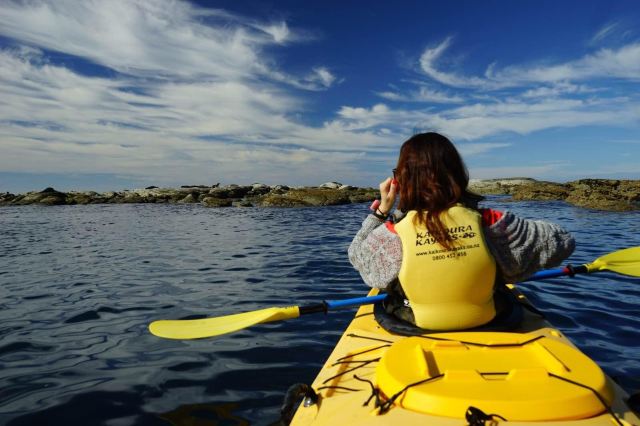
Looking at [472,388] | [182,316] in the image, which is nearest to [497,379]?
[472,388]

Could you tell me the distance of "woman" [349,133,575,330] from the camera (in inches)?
117

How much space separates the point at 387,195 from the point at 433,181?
47cm

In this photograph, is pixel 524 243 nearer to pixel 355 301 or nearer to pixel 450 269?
pixel 450 269

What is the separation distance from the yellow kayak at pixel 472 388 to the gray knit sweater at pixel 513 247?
50 cm

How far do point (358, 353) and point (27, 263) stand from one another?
34.8 feet

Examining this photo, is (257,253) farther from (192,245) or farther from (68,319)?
(68,319)

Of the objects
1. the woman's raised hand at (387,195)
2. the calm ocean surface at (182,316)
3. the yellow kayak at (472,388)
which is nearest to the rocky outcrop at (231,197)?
the calm ocean surface at (182,316)

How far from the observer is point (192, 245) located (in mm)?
13508

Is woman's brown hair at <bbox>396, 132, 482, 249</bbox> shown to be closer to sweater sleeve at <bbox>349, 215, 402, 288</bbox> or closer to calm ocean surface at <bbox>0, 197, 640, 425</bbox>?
sweater sleeve at <bbox>349, 215, 402, 288</bbox>

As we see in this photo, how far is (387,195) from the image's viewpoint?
11.3ft

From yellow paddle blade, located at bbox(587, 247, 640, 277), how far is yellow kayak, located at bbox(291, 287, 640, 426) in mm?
2448

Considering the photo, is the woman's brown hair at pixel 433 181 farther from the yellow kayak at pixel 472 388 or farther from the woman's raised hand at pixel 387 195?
the yellow kayak at pixel 472 388

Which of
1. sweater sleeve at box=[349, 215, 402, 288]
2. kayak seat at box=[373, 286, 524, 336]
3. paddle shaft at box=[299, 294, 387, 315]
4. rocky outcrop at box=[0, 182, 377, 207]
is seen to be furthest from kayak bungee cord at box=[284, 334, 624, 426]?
rocky outcrop at box=[0, 182, 377, 207]

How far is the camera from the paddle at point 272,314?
4.10 m
